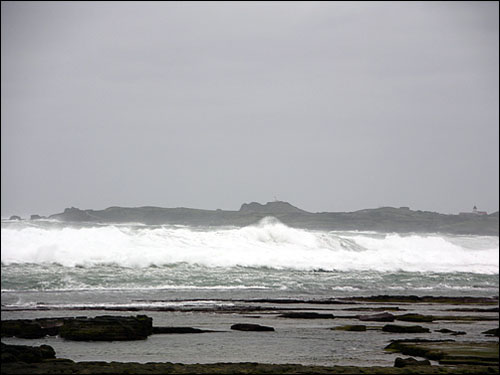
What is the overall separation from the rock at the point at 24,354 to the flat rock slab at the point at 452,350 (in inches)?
287

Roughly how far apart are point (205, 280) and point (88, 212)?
22.4 m

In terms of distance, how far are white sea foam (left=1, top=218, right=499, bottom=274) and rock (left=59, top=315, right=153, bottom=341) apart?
12.8m

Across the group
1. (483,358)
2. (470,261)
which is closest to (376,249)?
(470,261)

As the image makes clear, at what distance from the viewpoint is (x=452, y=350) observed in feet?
50.5

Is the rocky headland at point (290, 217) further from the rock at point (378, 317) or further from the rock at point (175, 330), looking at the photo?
the rock at point (378, 317)

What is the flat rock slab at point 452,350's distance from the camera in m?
14.2

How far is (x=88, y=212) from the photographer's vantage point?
14.6m

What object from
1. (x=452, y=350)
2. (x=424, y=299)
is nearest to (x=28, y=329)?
(x=452, y=350)

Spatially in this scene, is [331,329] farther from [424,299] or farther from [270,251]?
[270,251]

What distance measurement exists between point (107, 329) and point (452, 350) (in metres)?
7.36

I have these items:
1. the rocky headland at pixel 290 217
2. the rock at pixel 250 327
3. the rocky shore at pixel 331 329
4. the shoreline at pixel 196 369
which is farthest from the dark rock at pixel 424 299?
the shoreline at pixel 196 369

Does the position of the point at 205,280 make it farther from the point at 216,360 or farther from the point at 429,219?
the point at 216,360

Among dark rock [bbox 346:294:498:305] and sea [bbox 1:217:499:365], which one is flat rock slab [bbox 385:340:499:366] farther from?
dark rock [bbox 346:294:498:305]

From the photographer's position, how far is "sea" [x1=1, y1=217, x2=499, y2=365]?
1584 centimetres
